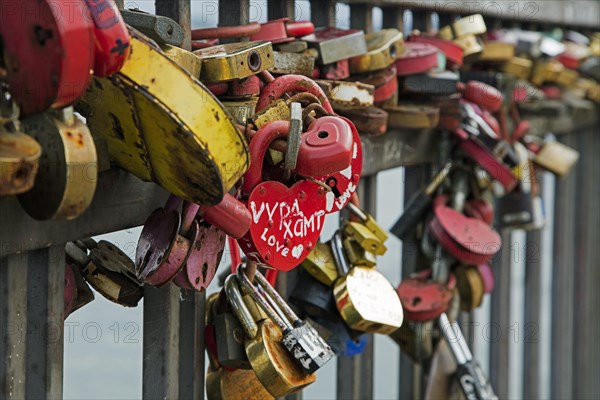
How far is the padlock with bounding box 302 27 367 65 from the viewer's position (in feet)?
5.99

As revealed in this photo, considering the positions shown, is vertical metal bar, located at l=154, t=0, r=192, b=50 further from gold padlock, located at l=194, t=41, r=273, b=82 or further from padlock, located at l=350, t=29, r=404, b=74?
padlock, located at l=350, t=29, r=404, b=74

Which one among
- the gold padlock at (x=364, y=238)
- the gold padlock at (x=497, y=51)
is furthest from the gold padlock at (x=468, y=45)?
the gold padlock at (x=364, y=238)

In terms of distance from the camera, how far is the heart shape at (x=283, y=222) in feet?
4.67

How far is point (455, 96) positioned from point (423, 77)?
17 centimetres

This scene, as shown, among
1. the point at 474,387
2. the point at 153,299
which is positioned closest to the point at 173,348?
the point at 153,299

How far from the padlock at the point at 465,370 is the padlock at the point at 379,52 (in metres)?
0.57

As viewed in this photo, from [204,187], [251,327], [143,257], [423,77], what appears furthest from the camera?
[423,77]

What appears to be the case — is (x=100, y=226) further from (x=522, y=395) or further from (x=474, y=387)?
(x=522, y=395)

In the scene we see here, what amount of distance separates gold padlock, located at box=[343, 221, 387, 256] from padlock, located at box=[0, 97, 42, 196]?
88 cm

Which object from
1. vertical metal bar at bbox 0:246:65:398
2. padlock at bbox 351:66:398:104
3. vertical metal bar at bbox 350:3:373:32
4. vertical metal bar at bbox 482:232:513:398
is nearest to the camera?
vertical metal bar at bbox 0:246:65:398

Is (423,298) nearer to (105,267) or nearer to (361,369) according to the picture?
(361,369)

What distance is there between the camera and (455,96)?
7.75 ft

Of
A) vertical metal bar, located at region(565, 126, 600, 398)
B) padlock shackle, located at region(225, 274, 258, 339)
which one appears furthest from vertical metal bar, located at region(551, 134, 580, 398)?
padlock shackle, located at region(225, 274, 258, 339)

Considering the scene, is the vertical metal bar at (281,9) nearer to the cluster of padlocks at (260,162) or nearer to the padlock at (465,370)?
the cluster of padlocks at (260,162)
